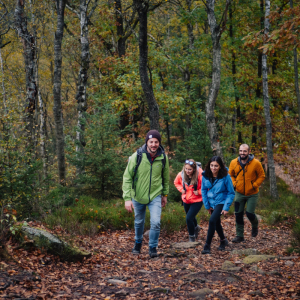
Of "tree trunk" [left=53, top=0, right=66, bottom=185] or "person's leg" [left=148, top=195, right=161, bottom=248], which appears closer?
"person's leg" [left=148, top=195, right=161, bottom=248]

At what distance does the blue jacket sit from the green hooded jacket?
3.45ft

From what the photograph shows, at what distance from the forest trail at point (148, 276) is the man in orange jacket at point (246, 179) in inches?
39.1

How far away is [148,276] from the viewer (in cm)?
464

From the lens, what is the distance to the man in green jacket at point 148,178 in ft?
17.4

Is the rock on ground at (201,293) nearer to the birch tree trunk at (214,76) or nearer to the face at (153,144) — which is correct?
the face at (153,144)

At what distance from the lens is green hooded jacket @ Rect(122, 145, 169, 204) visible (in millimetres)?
5297

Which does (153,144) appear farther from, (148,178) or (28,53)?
(28,53)

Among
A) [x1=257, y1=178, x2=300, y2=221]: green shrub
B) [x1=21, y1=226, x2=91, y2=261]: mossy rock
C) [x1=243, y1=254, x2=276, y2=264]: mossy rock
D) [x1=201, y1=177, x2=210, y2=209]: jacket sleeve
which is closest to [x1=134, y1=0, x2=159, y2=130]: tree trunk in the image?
[x1=201, y1=177, x2=210, y2=209]: jacket sleeve

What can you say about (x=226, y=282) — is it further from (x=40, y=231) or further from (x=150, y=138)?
(x=40, y=231)

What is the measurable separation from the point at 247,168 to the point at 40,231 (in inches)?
176

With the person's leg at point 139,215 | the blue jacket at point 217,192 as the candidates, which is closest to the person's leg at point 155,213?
the person's leg at point 139,215

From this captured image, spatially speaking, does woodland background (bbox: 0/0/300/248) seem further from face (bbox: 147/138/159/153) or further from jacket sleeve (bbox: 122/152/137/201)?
face (bbox: 147/138/159/153)

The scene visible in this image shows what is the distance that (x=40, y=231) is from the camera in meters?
4.93

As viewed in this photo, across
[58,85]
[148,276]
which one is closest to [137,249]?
[148,276]
